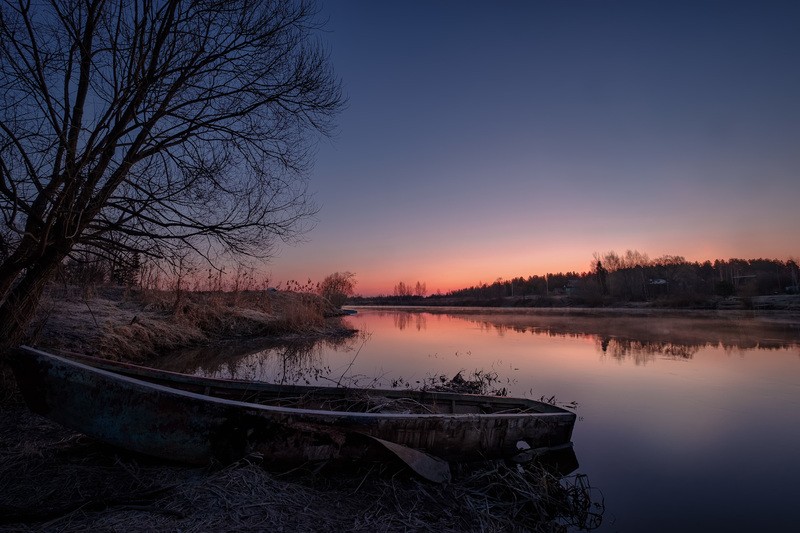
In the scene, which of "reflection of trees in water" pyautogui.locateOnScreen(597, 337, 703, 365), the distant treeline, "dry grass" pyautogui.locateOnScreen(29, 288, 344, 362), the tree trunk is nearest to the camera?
the tree trunk

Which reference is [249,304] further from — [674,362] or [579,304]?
[579,304]

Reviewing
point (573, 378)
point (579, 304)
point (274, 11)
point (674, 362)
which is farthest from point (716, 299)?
point (274, 11)

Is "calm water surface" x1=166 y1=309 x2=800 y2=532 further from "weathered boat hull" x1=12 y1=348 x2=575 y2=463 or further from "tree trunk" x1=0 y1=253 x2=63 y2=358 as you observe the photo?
"tree trunk" x1=0 y1=253 x2=63 y2=358

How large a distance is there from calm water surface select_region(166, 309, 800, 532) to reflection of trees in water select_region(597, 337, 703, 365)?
0.05 m

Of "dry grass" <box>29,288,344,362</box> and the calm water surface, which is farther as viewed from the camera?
"dry grass" <box>29,288,344,362</box>

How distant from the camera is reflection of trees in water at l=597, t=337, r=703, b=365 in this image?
39.1 ft

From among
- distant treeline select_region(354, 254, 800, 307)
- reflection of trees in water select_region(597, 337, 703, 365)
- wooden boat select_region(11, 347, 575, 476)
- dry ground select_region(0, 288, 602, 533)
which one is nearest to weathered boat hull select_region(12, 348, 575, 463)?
wooden boat select_region(11, 347, 575, 476)

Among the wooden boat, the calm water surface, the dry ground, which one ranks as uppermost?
the wooden boat

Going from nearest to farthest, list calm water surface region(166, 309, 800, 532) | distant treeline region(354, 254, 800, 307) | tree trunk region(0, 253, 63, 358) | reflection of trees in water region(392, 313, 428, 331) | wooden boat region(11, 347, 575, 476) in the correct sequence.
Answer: wooden boat region(11, 347, 575, 476) → calm water surface region(166, 309, 800, 532) → tree trunk region(0, 253, 63, 358) → reflection of trees in water region(392, 313, 428, 331) → distant treeline region(354, 254, 800, 307)

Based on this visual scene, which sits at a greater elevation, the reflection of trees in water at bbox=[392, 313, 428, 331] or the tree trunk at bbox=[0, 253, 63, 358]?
the tree trunk at bbox=[0, 253, 63, 358]

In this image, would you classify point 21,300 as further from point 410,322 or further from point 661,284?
point 661,284

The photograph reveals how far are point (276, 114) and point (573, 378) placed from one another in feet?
27.3

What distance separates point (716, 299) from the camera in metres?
44.9

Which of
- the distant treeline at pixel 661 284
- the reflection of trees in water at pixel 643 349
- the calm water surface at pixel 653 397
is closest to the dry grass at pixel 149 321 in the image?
the calm water surface at pixel 653 397
